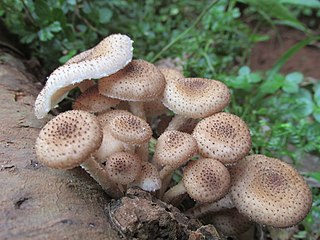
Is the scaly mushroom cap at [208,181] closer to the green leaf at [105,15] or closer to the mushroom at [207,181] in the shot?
the mushroom at [207,181]

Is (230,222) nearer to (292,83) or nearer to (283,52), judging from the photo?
(292,83)

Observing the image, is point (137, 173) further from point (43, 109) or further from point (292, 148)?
point (292, 148)

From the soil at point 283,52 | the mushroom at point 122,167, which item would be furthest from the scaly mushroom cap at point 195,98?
the soil at point 283,52

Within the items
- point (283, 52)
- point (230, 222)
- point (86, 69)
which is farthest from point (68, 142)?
point (283, 52)

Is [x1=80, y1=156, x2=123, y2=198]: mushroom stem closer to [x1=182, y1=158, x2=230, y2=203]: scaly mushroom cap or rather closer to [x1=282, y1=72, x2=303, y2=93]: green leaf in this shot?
[x1=182, y1=158, x2=230, y2=203]: scaly mushroom cap

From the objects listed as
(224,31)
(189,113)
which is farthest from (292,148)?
(189,113)
